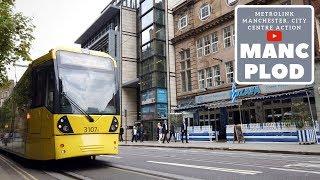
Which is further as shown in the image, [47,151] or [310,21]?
[47,151]

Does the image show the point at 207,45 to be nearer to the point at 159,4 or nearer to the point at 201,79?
the point at 201,79

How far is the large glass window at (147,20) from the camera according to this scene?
39875mm

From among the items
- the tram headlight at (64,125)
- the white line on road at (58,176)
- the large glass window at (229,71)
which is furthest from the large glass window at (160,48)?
the tram headlight at (64,125)

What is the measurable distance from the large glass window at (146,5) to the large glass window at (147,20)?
653 millimetres

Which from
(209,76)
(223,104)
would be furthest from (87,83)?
(209,76)

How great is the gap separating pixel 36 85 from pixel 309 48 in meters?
10.7

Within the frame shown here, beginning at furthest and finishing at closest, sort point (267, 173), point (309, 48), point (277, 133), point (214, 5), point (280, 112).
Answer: point (214, 5) < point (280, 112) < point (277, 133) < point (267, 173) < point (309, 48)

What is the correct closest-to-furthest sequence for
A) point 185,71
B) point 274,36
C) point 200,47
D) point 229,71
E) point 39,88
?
point 274,36 < point 39,88 < point 229,71 < point 200,47 < point 185,71

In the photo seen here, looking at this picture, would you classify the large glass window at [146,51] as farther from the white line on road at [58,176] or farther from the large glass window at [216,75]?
the white line on road at [58,176]

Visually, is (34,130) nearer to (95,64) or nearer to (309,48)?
(95,64)

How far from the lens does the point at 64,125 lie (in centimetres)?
1054

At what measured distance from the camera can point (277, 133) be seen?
21.9 meters

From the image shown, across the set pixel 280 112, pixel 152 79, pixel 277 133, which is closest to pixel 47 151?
pixel 277 133

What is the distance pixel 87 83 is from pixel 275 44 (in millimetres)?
9016
